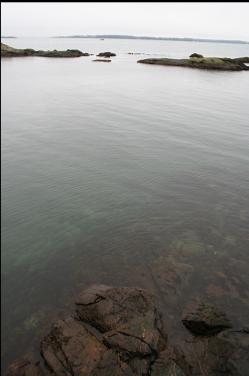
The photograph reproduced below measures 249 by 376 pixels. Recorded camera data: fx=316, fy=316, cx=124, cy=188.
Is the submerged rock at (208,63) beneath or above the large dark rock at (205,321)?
above

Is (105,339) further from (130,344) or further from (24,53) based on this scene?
(24,53)

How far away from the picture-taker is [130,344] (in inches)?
413

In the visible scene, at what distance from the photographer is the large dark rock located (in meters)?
11.8

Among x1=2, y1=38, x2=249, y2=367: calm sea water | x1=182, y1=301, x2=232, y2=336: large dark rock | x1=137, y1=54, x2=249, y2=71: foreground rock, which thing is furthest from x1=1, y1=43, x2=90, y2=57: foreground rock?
x1=182, y1=301, x2=232, y2=336: large dark rock

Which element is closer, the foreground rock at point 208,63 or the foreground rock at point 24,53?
the foreground rock at point 208,63

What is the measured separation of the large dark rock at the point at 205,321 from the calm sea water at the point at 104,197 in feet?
7.39

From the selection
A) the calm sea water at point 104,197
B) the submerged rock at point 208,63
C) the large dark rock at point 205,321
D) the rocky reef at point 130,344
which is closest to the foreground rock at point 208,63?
Result: the submerged rock at point 208,63

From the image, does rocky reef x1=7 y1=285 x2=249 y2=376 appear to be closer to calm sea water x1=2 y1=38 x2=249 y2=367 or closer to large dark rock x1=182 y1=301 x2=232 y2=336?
large dark rock x1=182 y1=301 x2=232 y2=336

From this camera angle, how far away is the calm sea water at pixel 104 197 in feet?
46.2

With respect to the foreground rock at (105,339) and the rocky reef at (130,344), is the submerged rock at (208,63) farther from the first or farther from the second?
the foreground rock at (105,339)

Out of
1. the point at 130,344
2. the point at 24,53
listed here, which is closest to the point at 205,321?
the point at 130,344

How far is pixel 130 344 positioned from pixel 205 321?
10.4 ft

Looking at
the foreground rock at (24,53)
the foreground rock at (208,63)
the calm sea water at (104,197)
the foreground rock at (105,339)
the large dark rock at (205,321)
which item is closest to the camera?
the foreground rock at (105,339)

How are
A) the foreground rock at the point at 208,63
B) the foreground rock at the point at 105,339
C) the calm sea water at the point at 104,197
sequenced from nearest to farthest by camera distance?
the foreground rock at the point at 105,339
the calm sea water at the point at 104,197
the foreground rock at the point at 208,63
